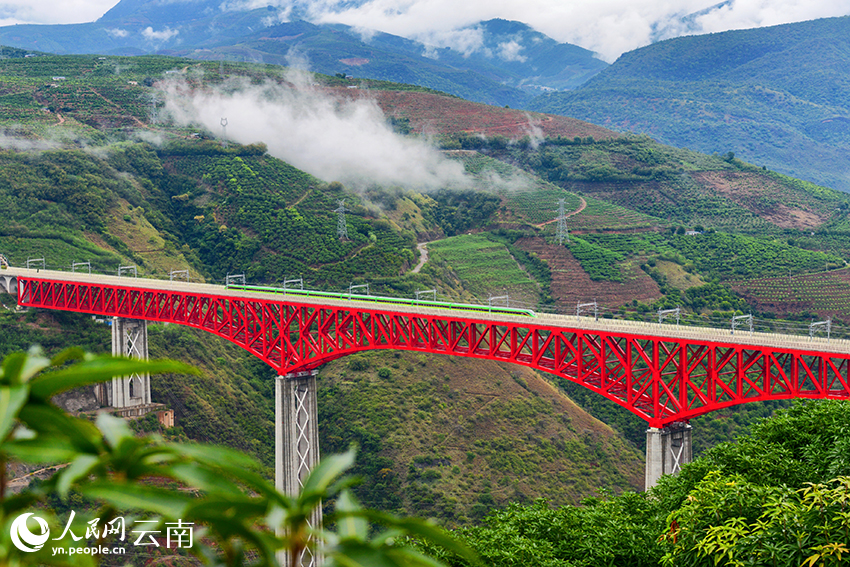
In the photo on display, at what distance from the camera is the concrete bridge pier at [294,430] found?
51.2 meters

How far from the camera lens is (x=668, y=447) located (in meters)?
37.3

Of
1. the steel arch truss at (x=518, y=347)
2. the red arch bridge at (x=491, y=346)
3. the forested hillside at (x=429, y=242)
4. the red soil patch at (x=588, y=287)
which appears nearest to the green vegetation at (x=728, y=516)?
the steel arch truss at (x=518, y=347)

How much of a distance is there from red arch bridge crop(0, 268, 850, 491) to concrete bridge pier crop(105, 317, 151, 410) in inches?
8.0

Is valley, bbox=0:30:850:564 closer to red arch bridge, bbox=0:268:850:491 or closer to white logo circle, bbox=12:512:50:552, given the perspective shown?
red arch bridge, bbox=0:268:850:491

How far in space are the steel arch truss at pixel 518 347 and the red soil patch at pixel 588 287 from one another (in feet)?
127

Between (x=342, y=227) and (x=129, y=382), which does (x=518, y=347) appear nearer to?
(x=129, y=382)

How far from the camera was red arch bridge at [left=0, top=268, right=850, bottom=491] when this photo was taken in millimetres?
34594


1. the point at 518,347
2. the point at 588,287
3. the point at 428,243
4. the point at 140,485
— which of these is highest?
the point at 140,485

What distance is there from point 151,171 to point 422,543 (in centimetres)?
9951

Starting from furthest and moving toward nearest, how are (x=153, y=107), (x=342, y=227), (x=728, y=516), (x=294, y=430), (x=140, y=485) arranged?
(x=153, y=107) < (x=342, y=227) < (x=294, y=430) < (x=728, y=516) < (x=140, y=485)

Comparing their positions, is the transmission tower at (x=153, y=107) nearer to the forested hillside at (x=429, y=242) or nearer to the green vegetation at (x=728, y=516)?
the forested hillside at (x=429, y=242)

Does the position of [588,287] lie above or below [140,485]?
below

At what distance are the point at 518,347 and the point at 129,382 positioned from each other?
36924 millimetres

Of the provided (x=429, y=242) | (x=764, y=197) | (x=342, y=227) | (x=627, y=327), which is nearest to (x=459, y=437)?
(x=627, y=327)
